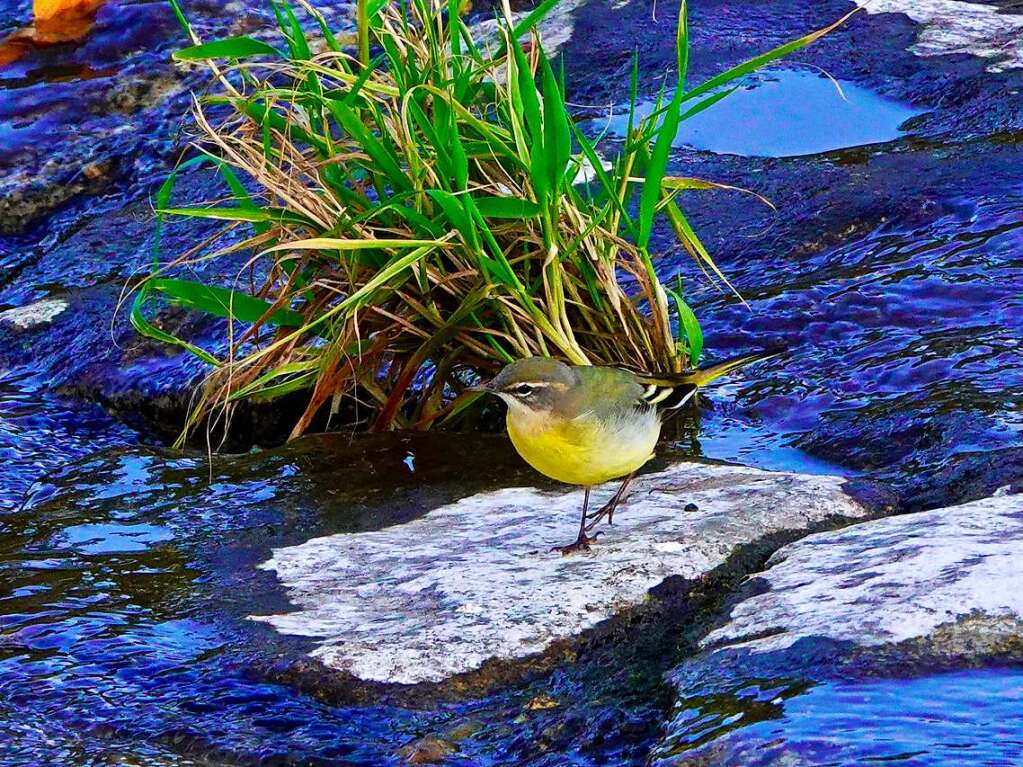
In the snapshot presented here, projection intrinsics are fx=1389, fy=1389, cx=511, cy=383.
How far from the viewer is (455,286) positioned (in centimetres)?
506

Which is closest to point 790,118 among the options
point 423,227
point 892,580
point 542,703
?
point 423,227

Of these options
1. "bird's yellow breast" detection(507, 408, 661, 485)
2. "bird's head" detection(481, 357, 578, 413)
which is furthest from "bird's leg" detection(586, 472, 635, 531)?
"bird's head" detection(481, 357, 578, 413)

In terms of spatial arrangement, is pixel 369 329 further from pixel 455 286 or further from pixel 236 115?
pixel 236 115

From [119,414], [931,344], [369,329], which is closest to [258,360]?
[369,329]

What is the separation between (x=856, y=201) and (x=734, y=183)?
28.4 inches

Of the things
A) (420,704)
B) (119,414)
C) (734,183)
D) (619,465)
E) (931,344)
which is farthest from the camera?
(734,183)

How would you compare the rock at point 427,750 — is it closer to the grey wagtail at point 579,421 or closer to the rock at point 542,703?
the rock at point 542,703

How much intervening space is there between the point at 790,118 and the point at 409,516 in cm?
413

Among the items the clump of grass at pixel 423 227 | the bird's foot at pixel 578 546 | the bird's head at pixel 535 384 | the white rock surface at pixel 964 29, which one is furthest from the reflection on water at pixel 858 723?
the white rock surface at pixel 964 29

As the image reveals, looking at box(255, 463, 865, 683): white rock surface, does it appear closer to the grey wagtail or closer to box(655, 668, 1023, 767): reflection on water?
the grey wagtail

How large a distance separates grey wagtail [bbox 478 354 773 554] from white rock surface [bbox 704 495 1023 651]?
559mm

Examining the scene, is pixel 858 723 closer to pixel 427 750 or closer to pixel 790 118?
pixel 427 750

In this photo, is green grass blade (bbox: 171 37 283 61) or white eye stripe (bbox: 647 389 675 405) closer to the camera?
white eye stripe (bbox: 647 389 675 405)

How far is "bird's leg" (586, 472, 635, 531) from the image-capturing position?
4340 millimetres
